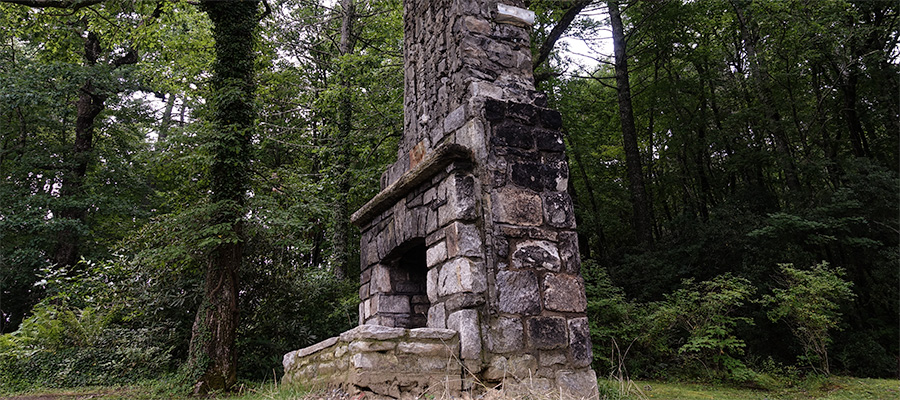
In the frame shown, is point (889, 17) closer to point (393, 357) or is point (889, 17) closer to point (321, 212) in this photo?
point (321, 212)

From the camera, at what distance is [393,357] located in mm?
3221

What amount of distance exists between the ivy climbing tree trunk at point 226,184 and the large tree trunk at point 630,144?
7310 millimetres

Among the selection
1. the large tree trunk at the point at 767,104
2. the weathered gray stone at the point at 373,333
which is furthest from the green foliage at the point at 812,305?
the weathered gray stone at the point at 373,333

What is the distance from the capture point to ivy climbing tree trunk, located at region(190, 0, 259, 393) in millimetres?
5953

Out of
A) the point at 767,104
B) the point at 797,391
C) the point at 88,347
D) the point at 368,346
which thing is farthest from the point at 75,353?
the point at 767,104

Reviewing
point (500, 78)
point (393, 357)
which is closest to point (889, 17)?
point (500, 78)

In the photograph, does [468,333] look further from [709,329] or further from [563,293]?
[709,329]

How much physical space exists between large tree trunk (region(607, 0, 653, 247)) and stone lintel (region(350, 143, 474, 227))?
707cm

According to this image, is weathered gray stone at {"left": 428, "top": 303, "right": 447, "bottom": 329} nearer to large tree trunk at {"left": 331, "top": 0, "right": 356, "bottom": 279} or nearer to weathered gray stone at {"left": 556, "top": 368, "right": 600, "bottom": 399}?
weathered gray stone at {"left": 556, "top": 368, "right": 600, "bottom": 399}

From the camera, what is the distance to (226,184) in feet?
21.0

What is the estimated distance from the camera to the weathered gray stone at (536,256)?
12.5 feet

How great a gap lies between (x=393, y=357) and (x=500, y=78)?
2453 millimetres

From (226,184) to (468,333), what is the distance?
4.17m

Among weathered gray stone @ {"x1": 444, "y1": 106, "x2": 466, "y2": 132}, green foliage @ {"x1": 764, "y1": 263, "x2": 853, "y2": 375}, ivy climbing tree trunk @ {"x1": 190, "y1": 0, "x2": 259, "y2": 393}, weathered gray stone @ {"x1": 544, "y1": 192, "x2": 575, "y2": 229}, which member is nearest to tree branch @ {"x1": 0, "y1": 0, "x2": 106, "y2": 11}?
ivy climbing tree trunk @ {"x1": 190, "y1": 0, "x2": 259, "y2": 393}
